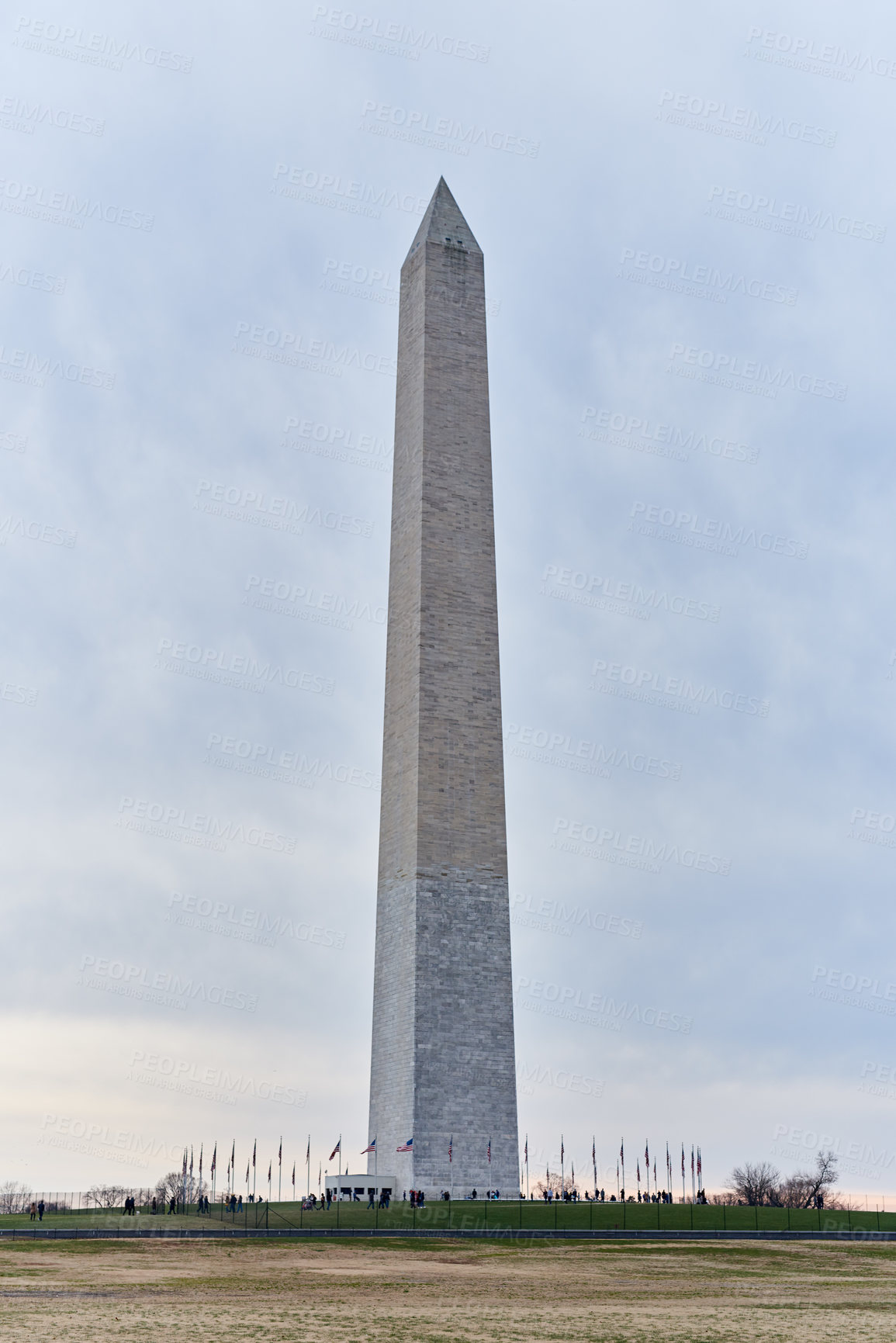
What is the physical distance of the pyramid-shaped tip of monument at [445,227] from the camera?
57.1 meters

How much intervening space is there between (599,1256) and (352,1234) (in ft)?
24.9

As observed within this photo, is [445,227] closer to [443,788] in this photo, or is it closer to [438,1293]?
[443,788]

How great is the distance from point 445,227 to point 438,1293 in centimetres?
4387

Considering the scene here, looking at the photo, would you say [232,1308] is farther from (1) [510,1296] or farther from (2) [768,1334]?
(2) [768,1334]

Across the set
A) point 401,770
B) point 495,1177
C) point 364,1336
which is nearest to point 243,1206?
point 495,1177

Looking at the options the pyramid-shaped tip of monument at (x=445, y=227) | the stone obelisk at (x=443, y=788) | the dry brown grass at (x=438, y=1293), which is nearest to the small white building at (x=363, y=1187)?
the stone obelisk at (x=443, y=788)

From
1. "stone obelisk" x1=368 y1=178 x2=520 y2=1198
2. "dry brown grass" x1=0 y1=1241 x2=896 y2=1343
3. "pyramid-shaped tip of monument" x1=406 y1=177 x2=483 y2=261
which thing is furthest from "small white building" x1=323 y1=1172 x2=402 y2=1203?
"pyramid-shaped tip of monument" x1=406 y1=177 x2=483 y2=261

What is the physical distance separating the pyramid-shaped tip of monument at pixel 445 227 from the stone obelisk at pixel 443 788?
191 millimetres

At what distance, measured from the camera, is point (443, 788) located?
4988 centimetres

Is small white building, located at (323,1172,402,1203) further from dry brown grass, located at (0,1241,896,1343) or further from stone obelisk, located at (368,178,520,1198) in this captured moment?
dry brown grass, located at (0,1241,896,1343)

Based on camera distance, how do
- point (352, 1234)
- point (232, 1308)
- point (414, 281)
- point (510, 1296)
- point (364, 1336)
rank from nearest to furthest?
point (364, 1336), point (232, 1308), point (510, 1296), point (352, 1234), point (414, 281)

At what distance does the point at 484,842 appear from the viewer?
165ft

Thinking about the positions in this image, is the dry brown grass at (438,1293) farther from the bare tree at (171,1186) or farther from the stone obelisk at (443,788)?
the bare tree at (171,1186)

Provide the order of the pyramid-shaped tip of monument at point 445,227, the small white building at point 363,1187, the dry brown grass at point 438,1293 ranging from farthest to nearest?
the pyramid-shaped tip of monument at point 445,227 < the small white building at point 363,1187 < the dry brown grass at point 438,1293
